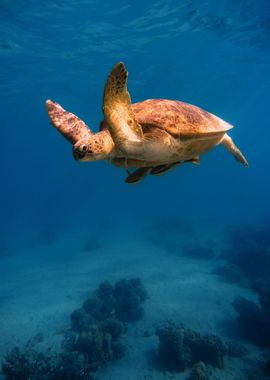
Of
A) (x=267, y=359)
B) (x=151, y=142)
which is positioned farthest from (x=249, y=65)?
(x=151, y=142)

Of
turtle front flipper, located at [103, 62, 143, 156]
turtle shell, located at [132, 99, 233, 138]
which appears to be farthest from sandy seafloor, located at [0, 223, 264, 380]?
turtle front flipper, located at [103, 62, 143, 156]

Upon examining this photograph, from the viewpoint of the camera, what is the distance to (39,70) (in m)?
25.4

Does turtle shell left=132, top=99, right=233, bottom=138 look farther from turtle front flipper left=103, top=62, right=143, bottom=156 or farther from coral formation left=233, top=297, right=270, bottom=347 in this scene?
coral formation left=233, top=297, right=270, bottom=347

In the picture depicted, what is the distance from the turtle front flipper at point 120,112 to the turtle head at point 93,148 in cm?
13

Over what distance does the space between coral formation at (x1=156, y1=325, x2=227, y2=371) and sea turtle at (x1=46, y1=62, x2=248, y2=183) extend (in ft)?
18.8

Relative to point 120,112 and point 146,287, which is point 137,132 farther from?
point 146,287

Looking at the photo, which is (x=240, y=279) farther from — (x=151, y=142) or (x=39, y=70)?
(x=39, y=70)

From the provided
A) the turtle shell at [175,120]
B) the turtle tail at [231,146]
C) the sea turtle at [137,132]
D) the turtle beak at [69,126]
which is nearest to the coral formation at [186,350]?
the turtle tail at [231,146]

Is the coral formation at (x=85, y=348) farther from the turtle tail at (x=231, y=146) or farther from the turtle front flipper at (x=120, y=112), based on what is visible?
the turtle front flipper at (x=120, y=112)

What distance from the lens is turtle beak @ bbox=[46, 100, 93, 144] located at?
2.93m

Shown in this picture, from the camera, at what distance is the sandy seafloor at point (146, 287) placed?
25.9ft

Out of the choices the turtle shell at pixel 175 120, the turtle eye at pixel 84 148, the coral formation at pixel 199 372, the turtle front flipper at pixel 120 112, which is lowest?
the coral formation at pixel 199 372

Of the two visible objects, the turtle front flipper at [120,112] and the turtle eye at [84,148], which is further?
the turtle eye at [84,148]

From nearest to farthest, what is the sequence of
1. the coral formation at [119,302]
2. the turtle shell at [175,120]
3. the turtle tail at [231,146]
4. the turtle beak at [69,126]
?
the turtle beak at [69,126] → the turtle shell at [175,120] → the turtle tail at [231,146] → the coral formation at [119,302]
